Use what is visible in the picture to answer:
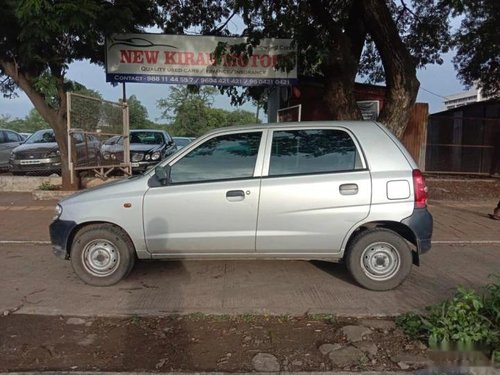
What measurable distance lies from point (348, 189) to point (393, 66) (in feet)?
21.7

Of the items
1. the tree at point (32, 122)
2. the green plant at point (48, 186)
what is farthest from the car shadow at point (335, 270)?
the tree at point (32, 122)

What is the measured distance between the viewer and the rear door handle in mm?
5483

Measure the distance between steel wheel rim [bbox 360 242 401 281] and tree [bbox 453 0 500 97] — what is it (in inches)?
354

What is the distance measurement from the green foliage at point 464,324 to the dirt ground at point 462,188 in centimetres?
846

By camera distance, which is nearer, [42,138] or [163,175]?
[163,175]

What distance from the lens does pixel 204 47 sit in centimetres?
1278

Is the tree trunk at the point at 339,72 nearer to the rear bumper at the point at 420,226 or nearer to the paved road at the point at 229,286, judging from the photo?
the paved road at the point at 229,286

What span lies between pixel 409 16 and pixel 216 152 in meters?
12.3

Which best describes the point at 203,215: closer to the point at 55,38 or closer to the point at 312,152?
the point at 312,152

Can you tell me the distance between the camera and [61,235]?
18.7ft

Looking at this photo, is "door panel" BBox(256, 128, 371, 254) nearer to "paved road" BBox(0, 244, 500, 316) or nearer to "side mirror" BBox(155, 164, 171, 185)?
"paved road" BBox(0, 244, 500, 316)

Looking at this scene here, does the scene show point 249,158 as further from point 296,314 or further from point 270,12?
point 270,12

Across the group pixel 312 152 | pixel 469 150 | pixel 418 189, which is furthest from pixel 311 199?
pixel 469 150

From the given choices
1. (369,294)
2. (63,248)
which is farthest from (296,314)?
(63,248)
